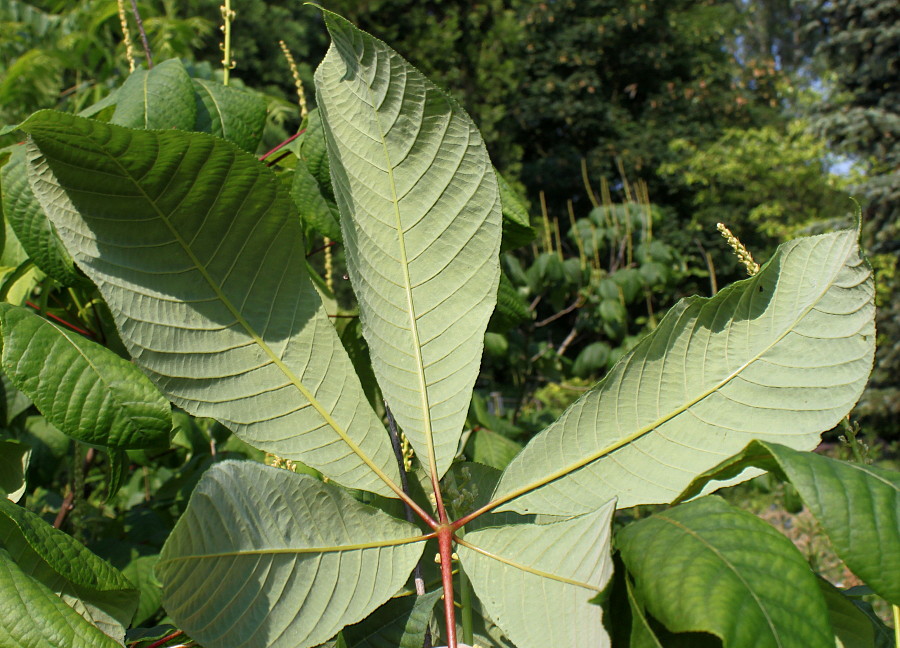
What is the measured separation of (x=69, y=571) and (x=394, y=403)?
23cm

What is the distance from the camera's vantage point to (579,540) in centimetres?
36

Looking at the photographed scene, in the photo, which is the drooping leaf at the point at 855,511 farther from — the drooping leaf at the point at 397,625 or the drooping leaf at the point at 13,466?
the drooping leaf at the point at 13,466

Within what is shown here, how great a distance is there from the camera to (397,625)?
436mm

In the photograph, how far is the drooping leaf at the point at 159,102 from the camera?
690 mm

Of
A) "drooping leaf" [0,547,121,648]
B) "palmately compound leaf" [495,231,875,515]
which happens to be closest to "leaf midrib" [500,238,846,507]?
"palmately compound leaf" [495,231,875,515]

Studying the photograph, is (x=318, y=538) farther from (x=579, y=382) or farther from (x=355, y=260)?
(x=579, y=382)

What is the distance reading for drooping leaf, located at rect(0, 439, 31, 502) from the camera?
63cm

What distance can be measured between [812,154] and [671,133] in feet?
10.8

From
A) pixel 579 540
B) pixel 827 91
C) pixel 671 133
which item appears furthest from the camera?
pixel 671 133

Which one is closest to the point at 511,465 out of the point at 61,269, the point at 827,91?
the point at 61,269

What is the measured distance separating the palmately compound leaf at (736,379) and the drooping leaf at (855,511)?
0.07m

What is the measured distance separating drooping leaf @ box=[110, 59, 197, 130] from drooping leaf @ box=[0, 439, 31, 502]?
318 millimetres

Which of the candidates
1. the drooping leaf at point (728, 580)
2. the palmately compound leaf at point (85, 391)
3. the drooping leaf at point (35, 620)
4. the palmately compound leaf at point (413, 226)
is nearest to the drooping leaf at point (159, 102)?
the palmately compound leaf at point (85, 391)

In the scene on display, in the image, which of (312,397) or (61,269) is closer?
(312,397)
